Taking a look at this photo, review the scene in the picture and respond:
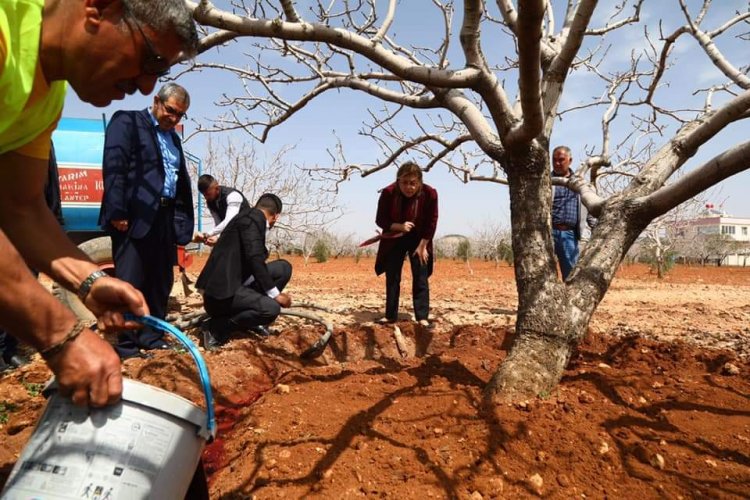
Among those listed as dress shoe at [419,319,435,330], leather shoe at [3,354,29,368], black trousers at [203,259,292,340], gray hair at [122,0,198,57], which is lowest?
leather shoe at [3,354,29,368]

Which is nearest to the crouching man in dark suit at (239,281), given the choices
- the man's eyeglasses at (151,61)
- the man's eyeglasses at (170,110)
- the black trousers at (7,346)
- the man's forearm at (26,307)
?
the man's eyeglasses at (170,110)

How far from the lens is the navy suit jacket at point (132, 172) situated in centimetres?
308

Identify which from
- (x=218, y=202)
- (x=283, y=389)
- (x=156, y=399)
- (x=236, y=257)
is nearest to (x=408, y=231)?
(x=236, y=257)

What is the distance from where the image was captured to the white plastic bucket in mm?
1027

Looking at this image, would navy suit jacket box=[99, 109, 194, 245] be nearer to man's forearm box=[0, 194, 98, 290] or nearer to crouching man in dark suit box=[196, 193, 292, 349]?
crouching man in dark suit box=[196, 193, 292, 349]

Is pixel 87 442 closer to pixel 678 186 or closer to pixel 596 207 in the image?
pixel 678 186

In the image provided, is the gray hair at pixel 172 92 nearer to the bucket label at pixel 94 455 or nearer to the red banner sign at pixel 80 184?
the red banner sign at pixel 80 184

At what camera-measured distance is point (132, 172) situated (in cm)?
315

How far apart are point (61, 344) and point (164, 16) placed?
0.83 metres

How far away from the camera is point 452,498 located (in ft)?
5.12

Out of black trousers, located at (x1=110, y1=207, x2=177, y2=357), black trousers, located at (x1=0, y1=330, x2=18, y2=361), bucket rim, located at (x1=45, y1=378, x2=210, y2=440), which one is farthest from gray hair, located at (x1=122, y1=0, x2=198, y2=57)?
black trousers, located at (x1=0, y1=330, x2=18, y2=361)

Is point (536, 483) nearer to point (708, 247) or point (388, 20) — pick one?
point (388, 20)

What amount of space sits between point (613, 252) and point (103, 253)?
4.43 meters

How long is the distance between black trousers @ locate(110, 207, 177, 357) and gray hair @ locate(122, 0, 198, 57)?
2.29 m
